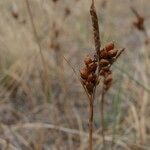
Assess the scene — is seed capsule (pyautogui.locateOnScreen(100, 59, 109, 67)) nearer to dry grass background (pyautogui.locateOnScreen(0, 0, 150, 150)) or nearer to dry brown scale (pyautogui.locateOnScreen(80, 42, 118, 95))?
dry brown scale (pyautogui.locateOnScreen(80, 42, 118, 95))

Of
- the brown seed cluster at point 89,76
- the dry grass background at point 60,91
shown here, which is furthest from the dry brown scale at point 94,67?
the dry grass background at point 60,91

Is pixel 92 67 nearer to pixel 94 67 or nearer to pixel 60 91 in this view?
pixel 94 67

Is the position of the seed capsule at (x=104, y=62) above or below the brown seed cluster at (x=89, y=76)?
above

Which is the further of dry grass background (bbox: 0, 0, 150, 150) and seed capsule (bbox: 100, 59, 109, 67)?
dry grass background (bbox: 0, 0, 150, 150)

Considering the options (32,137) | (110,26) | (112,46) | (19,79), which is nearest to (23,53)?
(19,79)

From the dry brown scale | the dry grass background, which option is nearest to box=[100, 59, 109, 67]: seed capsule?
the dry brown scale

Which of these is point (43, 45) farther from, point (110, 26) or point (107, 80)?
point (107, 80)

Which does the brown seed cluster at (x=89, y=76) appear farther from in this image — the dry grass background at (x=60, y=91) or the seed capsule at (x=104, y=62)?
the dry grass background at (x=60, y=91)

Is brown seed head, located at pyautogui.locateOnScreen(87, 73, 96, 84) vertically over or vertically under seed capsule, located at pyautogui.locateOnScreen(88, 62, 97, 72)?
under
